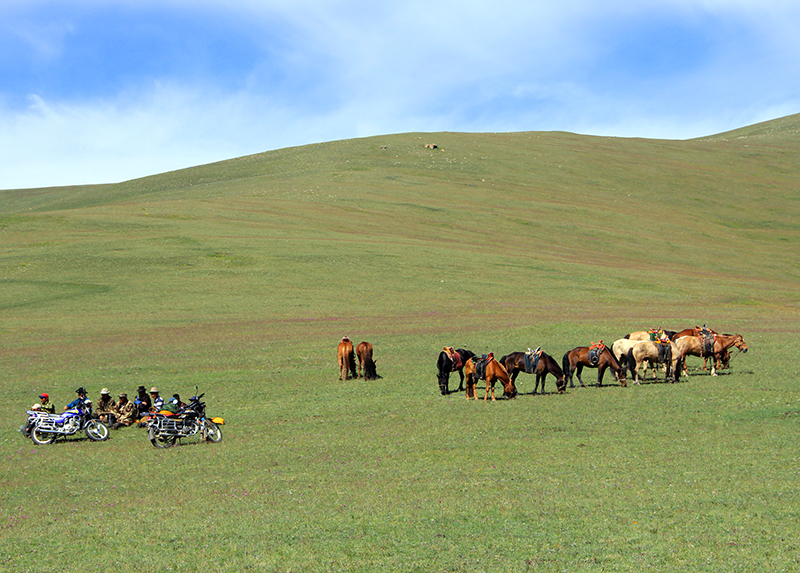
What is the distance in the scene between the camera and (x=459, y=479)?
1339 cm

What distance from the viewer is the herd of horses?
21978mm

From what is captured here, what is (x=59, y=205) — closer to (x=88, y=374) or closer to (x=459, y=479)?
(x=88, y=374)

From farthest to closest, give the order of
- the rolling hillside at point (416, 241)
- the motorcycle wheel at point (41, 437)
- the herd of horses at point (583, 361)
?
the rolling hillside at point (416, 241), the herd of horses at point (583, 361), the motorcycle wheel at point (41, 437)

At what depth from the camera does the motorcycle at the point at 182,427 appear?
17.2 meters

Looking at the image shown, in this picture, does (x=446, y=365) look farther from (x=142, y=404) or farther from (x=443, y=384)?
(x=142, y=404)

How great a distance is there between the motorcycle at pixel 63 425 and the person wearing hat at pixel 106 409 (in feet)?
3.78

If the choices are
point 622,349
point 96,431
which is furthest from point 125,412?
point 622,349

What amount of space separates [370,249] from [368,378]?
120 feet

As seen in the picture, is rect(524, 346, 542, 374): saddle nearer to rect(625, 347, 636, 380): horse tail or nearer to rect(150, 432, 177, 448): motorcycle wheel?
rect(625, 347, 636, 380): horse tail

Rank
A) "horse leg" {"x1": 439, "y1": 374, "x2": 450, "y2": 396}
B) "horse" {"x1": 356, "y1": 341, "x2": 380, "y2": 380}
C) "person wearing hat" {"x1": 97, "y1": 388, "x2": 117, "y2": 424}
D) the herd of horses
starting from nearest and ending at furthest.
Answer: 1. "person wearing hat" {"x1": 97, "y1": 388, "x2": 117, "y2": 424}
2. the herd of horses
3. "horse leg" {"x1": 439, "y1": 374, "x2": 450, "y2": 396}
4. "horse" {"x1": 356, "y1": 341, "x2": 380, "y2": 380}

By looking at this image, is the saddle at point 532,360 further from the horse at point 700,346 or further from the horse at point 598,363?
the horse at point 700,346

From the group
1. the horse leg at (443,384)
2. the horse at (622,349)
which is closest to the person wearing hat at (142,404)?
the horse leg at (443,384)

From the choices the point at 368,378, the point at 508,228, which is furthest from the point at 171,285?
the point at 508,228

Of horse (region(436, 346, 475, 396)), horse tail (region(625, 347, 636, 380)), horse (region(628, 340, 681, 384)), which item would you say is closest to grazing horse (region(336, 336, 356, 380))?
horse (region(436, 346, 475, 396))
